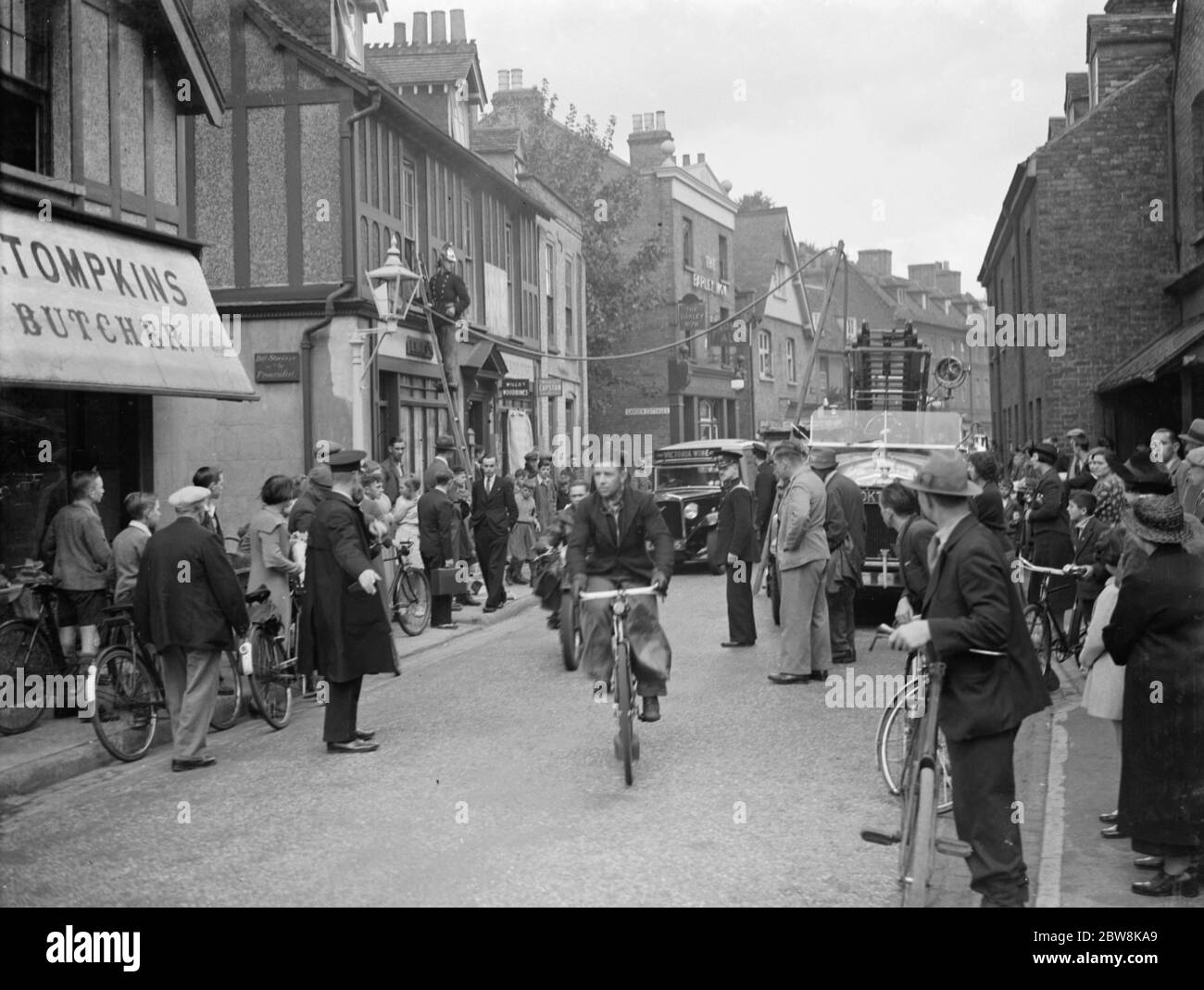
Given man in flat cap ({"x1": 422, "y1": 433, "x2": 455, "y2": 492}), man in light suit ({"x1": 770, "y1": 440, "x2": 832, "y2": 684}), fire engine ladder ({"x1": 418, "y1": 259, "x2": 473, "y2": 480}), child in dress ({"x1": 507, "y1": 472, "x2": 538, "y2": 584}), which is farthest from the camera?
fire engine ladder ({"x1": 418, "y1": 259, "x2": 473, "y2": 480})

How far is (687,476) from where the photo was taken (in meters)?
22.9

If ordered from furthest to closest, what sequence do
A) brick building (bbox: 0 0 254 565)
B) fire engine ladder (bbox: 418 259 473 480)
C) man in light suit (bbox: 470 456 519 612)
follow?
1. fire engine ladder (bbox: 418 259 473 480)
2. man in light suit (bbox: 470 456 519 612)
3. brick building (bbox: 0 0 254 565)

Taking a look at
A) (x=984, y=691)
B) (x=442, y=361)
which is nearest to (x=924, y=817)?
(x=984, y=691)

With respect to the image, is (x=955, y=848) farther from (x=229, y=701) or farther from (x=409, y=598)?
(x=409, y=598)

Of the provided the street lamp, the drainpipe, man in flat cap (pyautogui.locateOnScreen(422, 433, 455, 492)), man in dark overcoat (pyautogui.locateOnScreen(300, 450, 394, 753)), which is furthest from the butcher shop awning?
the drainpipe

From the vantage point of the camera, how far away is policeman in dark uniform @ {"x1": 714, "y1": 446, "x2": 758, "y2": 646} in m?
13.1

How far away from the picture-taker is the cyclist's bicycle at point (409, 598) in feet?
48.8

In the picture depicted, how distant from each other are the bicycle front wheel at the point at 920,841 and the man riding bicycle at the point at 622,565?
3.20 m

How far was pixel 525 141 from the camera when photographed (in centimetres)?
4244

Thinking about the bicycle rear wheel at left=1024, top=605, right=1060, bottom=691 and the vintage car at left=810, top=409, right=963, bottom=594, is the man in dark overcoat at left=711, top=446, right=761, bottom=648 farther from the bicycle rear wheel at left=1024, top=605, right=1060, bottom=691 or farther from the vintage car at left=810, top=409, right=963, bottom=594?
the bicycle rear wheel at left=1024, top=605, right=1060, bottom=691

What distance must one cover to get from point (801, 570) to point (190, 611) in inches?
193

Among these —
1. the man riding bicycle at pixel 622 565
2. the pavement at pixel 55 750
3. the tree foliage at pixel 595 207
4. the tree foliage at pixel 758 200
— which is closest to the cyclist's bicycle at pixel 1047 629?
the man riding bicycle at pixel 622 565

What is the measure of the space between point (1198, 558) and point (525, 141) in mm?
38719

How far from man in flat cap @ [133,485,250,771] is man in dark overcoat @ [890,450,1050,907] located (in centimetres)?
499
